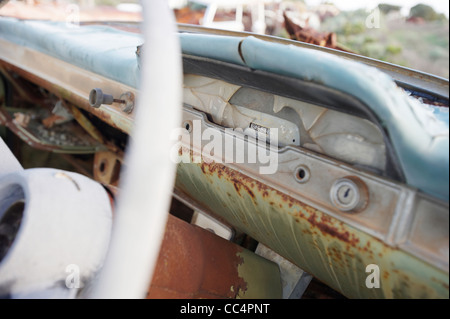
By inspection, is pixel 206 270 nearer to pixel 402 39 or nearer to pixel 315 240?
pixel 315 240

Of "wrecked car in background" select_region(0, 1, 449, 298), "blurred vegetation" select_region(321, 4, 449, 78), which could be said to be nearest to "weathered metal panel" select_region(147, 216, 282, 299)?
"wrecked car in background" select_region(0, 1, 449, 298)

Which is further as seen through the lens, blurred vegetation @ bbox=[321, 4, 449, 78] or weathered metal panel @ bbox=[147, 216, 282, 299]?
blurred vegetation @ bbox=[321, 4, 449, 78]

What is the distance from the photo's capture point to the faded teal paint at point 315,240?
2.32 feet

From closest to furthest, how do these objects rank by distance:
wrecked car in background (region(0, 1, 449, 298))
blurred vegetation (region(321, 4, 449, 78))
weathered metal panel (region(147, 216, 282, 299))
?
wrecked car in background (region(0, 1, 449, 298)) < weathered metal panel (region(147, 216, 282, 299)) < blurred vegetation (region(321, 4, 449, 78))

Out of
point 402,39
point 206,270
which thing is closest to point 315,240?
point 206,270

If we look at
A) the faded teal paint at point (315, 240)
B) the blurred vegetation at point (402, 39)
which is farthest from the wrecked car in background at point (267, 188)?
the blurred vegetation at point (402, 39)

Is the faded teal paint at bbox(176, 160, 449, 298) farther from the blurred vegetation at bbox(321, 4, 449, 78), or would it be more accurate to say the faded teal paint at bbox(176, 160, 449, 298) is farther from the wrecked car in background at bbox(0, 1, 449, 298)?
the blurred vegetation at bbox(321, 4, 449, 78)

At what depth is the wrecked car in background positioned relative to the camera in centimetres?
68

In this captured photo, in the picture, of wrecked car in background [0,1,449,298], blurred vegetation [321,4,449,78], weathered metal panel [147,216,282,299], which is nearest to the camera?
wrecked car in background [0,1,449,298]

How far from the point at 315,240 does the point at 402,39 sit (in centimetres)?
→ 1583

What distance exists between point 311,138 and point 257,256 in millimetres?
435

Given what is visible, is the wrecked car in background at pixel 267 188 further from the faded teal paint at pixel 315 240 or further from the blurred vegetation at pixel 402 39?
the blurred vegetation at pixel 402 39

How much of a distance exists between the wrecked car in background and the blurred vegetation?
33.8 ft
